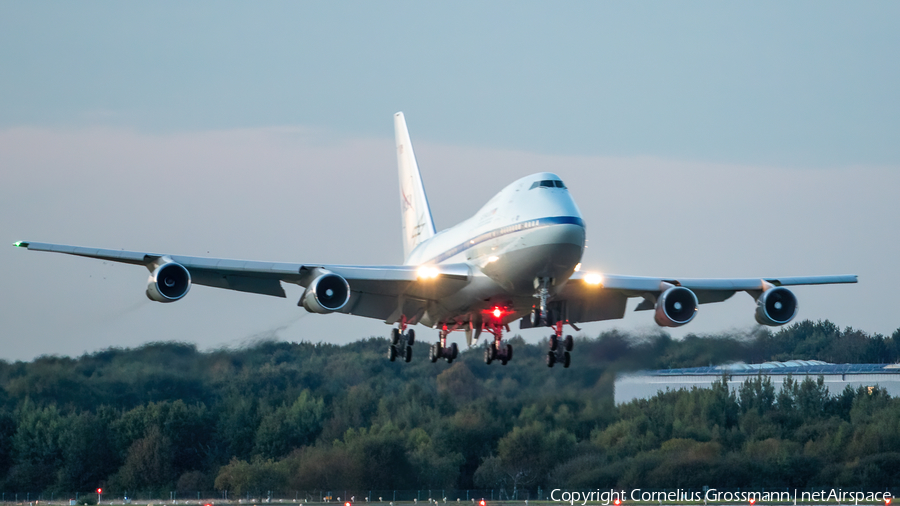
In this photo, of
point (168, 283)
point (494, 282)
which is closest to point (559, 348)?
point (494, 282)

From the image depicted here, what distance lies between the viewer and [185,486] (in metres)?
61.3

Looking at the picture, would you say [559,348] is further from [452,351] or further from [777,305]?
[777,305]

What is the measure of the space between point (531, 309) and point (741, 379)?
23.9m

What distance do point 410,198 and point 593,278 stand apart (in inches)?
657

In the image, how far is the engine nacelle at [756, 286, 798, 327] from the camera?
4191 centimetres

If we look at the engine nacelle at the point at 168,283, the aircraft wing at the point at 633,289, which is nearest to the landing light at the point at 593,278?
the aircraft wing at the point at 633,289

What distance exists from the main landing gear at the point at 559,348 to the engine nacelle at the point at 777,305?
259 inches

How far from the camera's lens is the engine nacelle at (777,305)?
41906 millimetres

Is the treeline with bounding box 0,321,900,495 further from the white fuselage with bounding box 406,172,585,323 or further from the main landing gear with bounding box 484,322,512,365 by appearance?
the white fuselage with bounding box 406,172,585,323

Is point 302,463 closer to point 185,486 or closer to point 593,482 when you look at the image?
point 185,486

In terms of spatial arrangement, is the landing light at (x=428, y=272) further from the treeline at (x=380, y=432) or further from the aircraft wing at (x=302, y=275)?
the treeline at (x=380, y=432)

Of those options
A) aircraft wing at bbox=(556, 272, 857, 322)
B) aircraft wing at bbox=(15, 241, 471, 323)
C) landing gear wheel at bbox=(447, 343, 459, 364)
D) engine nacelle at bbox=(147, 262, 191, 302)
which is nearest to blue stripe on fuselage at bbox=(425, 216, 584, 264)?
aircraft wing at bbox=(15, 241, 471, 323)

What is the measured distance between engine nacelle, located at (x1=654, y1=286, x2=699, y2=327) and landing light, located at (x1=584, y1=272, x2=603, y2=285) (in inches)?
81.4

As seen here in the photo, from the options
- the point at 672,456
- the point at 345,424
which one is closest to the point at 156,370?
the point at 345,424
